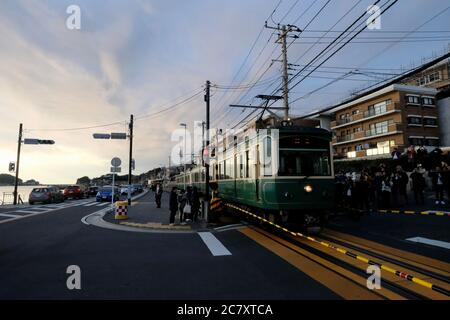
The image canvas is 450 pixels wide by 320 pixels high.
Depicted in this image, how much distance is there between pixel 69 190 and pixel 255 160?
1190 inches

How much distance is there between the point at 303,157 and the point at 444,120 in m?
45.9

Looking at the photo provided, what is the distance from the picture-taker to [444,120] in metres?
44.9

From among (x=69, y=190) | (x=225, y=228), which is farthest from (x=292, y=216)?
(x=69, y=190)

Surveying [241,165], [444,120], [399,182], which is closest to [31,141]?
[241,165]

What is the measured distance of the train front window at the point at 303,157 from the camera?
972cm

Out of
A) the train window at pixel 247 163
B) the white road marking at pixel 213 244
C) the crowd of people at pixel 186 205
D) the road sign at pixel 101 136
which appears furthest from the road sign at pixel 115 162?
the train window at pixel 247 163

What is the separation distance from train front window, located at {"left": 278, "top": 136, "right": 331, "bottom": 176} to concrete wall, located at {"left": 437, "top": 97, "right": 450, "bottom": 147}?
4393 cm

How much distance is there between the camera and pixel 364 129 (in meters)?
46.9

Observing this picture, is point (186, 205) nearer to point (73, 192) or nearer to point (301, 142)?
point (301, 142)

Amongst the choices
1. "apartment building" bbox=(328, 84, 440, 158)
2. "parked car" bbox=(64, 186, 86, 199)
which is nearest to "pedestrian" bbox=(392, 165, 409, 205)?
"apartment building" bbox=(328, 84, 440, 158)

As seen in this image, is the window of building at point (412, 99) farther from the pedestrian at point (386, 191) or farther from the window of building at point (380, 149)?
the pedestrian at point (386, 191)

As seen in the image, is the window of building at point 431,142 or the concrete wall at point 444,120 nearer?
the window of building at point 431,142

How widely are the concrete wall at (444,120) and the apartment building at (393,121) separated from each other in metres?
0.75
